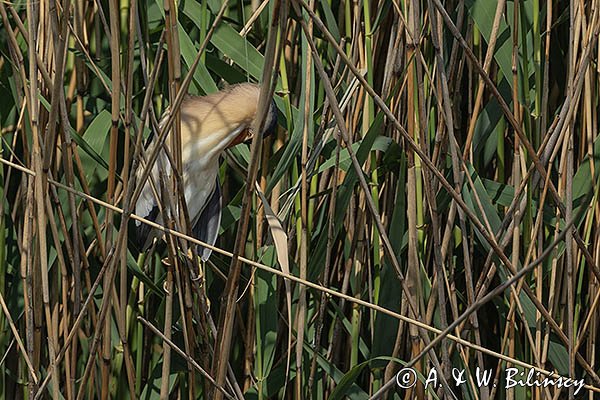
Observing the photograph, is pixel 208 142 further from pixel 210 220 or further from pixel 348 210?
pixel 348 210

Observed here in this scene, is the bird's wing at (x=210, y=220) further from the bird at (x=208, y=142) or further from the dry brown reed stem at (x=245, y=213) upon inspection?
the dry brown reed stem at (x=245, y=213)

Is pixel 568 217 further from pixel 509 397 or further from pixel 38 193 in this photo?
pixel 38 193

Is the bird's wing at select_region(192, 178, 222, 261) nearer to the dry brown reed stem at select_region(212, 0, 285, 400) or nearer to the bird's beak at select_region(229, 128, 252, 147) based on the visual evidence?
the bird's beak at select_region(229, 128, 252, 147)

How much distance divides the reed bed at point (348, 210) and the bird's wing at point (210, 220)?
0.03 meters

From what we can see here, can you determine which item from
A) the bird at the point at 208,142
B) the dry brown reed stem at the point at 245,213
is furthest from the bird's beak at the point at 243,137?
the dry brown reed stem at the point at 245,213

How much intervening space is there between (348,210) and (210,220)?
9.0 inches

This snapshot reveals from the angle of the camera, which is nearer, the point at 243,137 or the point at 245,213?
the point at 245,213

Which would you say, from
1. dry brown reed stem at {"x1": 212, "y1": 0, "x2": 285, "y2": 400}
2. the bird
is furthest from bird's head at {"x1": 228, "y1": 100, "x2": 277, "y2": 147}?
dry brown reed stem at {"x1": 212, "y1": 0, "x2": 285, "y2": 400}

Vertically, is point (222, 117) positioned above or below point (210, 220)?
above

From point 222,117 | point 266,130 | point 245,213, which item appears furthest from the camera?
point 222,117

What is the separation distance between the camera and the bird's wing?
4.25 feet

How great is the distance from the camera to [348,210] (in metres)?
1.21

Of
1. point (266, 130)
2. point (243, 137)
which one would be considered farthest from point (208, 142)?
point (266, 130)

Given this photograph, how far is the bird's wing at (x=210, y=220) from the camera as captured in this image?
4.25 ft
